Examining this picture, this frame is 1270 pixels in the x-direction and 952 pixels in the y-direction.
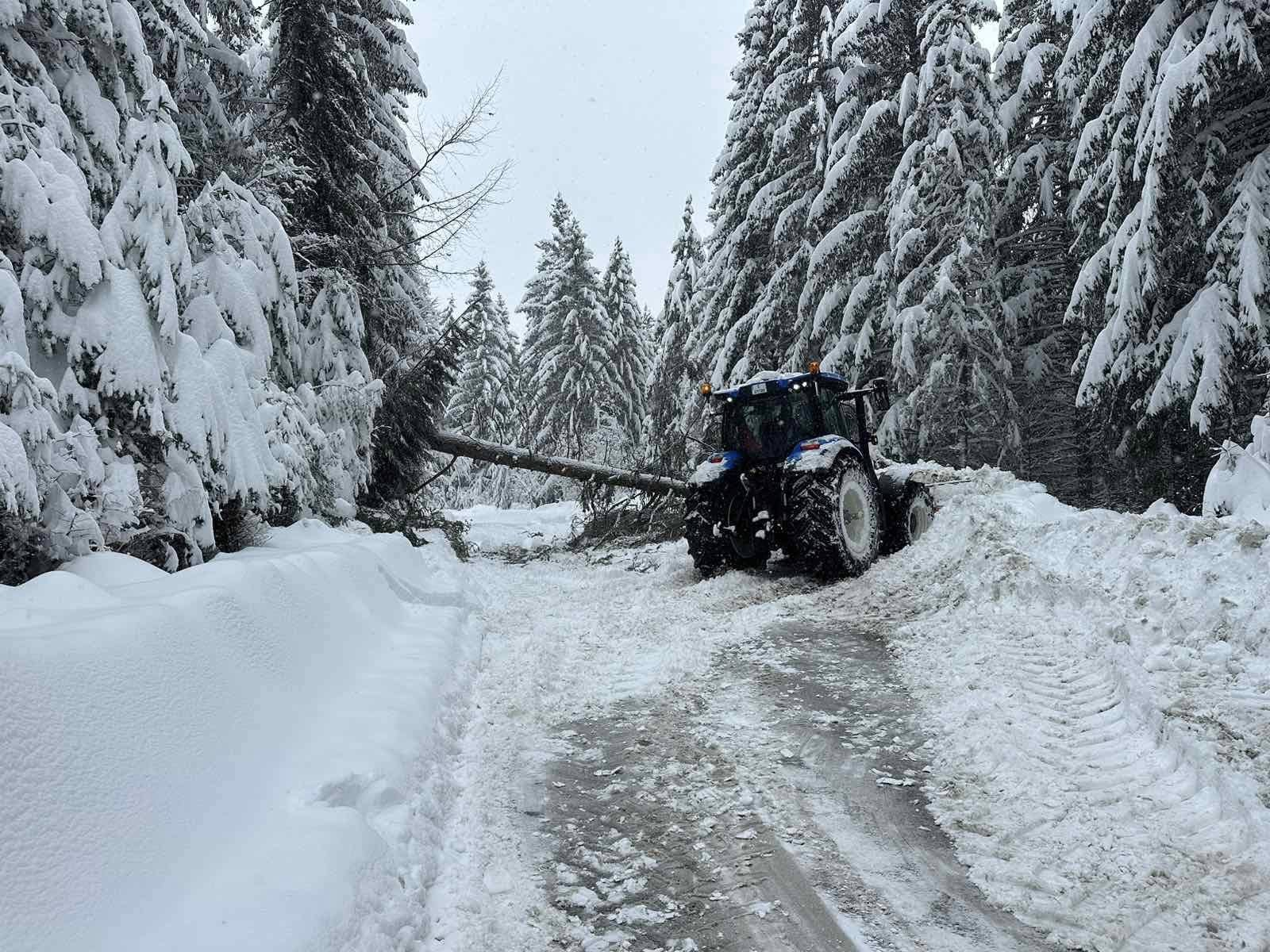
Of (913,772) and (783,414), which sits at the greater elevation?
(783,414)

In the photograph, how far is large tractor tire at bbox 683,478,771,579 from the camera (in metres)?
9.18

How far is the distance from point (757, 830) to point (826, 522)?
523 cm

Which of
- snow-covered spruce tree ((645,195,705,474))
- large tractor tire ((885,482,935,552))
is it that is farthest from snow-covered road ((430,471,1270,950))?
snow-covered spruce tree ((645,195,705,474))

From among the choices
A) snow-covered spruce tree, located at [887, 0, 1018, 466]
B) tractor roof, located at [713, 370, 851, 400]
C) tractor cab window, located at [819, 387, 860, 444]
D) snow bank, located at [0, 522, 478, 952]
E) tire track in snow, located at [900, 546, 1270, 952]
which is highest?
snow-covered spruce tree, located at [887, 0, 1018, 466]

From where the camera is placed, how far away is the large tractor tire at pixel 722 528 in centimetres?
918

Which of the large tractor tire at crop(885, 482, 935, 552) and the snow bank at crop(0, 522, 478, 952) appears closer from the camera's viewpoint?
the snow bank at crop(0, 522, 478, 952)

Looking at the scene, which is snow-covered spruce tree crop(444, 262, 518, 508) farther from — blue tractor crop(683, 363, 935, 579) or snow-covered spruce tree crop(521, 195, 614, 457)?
blue tractor crop(683, 363, 935, 579)

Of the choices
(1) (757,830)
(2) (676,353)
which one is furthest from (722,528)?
(2) (676,353)

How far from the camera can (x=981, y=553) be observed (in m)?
7.21

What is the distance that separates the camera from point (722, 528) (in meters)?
9.16

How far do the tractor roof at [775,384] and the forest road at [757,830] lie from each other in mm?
4893

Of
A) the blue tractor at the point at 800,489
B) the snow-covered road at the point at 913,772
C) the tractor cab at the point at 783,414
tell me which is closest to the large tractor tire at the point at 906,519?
the blue tractor at the point at 800,489

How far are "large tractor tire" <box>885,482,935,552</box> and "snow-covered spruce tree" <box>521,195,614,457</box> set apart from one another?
2192 centimetres

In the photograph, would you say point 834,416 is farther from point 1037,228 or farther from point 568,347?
point 568,347
